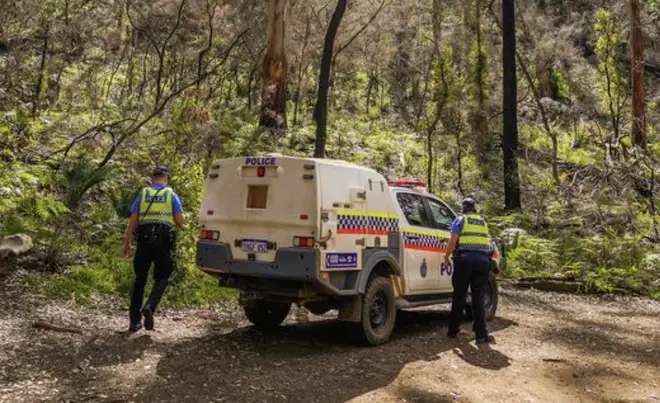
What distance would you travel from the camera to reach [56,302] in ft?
27.5

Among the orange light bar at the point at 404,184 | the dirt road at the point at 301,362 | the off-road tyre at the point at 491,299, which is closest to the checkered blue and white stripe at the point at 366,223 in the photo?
the orange light bar at the point at 404,184

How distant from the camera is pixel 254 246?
6.99 meters

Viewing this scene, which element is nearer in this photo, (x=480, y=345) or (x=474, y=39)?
(x=480, y=345)

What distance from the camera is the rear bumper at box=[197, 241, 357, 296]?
21.6 feet

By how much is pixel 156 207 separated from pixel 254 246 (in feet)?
4.51

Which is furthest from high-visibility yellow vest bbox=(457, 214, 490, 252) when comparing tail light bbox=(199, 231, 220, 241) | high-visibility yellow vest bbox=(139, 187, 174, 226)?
high-visibility yellow vest bbox=(139, 187, 174, 226)

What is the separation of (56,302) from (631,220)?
13581 mm

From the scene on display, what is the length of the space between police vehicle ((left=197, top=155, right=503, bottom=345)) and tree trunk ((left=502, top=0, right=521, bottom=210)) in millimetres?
12464

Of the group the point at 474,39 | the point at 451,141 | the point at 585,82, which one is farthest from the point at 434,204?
the point at 585,82

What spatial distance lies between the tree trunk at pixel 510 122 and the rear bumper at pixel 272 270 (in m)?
13.9

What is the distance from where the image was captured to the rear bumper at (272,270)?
21.6ft

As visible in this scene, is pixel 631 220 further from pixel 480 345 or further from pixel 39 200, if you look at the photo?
pixel 39 200

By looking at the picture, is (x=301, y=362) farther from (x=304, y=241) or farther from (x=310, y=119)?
(x=310, y=119)

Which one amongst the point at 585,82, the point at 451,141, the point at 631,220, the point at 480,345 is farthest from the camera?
the point at 585,82
